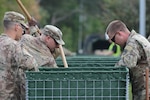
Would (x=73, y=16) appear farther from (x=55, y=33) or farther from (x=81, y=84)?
(x=81, y=84)

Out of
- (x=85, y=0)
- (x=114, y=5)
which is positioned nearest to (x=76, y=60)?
(x=114, y=5)

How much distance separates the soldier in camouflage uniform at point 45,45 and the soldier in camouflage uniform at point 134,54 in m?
0.78

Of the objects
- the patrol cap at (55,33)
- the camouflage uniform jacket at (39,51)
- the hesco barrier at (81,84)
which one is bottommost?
the hesco barrier at (81,84)

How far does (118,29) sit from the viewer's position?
940 centimetres

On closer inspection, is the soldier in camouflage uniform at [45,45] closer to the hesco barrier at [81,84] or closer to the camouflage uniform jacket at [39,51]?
the camouflage uniform jacket at [39,51]

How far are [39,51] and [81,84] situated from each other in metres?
1.89

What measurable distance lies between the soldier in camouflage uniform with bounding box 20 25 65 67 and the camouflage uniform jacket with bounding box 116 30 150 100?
3.43 ft

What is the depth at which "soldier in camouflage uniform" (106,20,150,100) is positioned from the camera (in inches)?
354

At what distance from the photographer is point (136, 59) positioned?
896 centimetres

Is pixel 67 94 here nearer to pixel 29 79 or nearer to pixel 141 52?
pixel 29 79

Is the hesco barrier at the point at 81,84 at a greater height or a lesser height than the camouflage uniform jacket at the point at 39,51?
lesser

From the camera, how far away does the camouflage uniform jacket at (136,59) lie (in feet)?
29.3

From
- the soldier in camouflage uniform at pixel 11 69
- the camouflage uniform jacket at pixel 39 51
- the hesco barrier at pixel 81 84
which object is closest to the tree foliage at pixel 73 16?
the camouflage uniform jacket at pixel 39 51

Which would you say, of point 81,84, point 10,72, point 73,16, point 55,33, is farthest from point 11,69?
point 73,16
